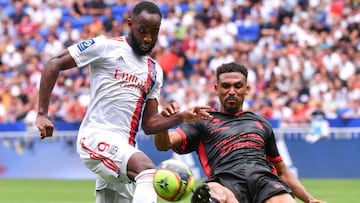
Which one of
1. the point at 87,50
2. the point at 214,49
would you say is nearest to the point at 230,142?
the point at 87,50

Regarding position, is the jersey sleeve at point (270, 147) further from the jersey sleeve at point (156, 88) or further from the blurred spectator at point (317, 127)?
the blurred spectator at point (317, 127)

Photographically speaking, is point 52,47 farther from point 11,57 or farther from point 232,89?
point 232,89

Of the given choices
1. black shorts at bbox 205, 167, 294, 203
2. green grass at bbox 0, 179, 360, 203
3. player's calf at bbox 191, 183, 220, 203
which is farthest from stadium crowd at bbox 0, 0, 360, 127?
player's calf at bbox 191, 183, 220, 203

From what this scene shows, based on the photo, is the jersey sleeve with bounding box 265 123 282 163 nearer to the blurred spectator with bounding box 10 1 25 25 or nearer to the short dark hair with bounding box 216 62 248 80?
the short dark hair with bounding box 216 62 248 80

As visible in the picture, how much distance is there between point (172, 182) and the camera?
7570 mm

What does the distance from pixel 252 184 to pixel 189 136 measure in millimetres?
792

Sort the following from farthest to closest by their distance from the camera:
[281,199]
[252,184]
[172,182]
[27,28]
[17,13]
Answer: [17,13]
[27,28]
[252,184]
[281,199]
[172,182]

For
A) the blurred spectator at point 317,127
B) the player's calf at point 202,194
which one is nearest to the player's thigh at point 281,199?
the player's calf at point 202,194

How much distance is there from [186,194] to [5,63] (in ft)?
61.2

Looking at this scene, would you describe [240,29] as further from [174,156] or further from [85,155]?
[85,155]

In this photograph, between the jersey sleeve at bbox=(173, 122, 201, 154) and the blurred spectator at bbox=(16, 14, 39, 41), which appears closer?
the jersey sleeve at bbox=(173, 122, 201, 154)

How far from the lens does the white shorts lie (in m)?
7.99

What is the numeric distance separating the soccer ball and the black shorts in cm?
109

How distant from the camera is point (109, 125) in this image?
831cm
